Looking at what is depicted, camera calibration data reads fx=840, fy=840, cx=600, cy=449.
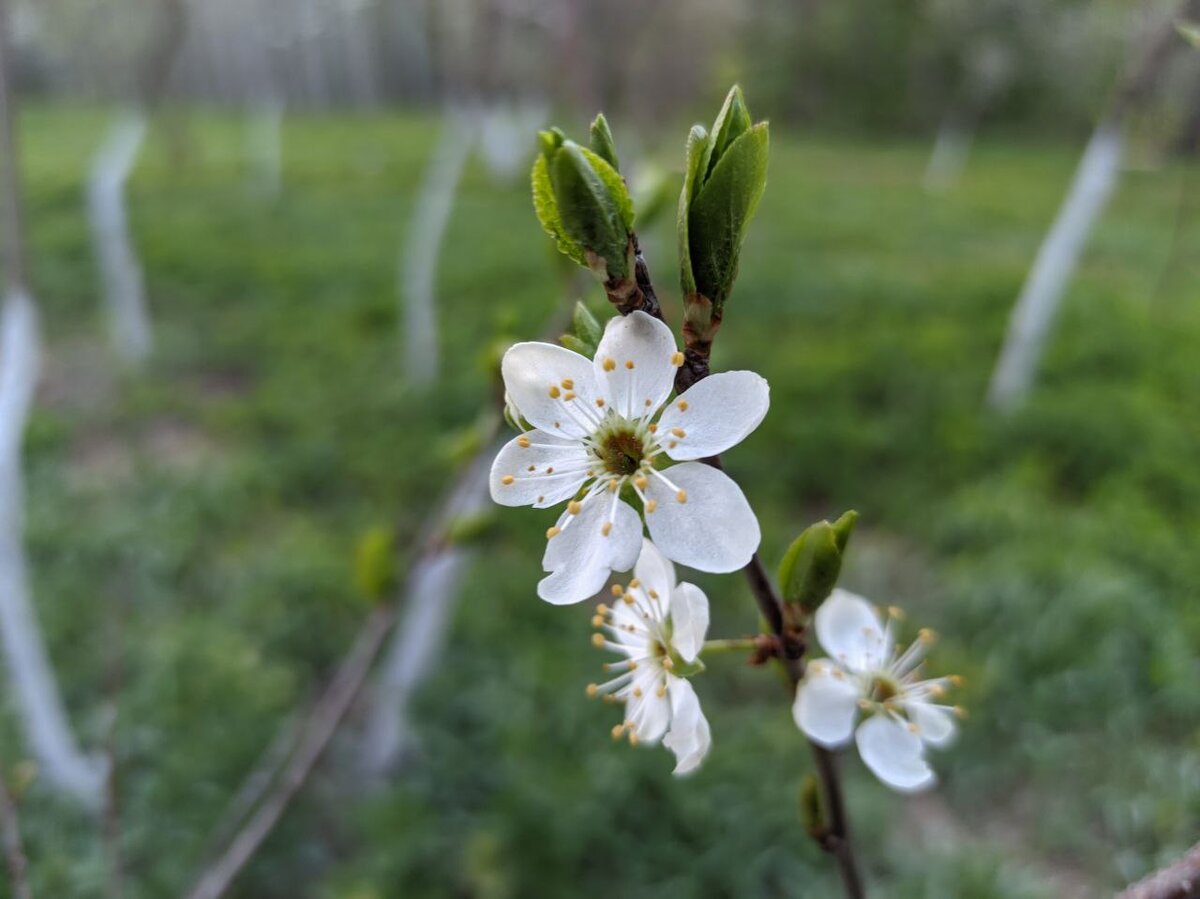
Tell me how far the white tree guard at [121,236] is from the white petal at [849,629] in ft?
10.9

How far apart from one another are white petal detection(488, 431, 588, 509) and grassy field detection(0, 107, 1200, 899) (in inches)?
22.3

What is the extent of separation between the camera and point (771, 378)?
400 centimetres

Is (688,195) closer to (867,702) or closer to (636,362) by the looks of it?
(636,362)

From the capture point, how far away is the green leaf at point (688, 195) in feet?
1.61

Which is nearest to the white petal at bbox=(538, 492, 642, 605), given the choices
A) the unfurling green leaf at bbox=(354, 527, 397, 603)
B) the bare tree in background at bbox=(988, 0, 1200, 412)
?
the unfurling green leaf at bbox=(354, 527, 397, 603)

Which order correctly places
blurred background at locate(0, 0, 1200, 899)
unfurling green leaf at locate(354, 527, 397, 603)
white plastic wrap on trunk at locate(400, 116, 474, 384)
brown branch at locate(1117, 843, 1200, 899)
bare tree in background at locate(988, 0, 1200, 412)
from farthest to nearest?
white plastic wrap on trunk at locate(400, 116, 474, 384)
bare tree in background at locate(988, 0, 1200, 412)
blurred background at locate(0, 0, 1200, 899)
unfurling green leaf at locate(354, 527, 397, 603)
brown branch at locate(1117, 843, 1200, 899)

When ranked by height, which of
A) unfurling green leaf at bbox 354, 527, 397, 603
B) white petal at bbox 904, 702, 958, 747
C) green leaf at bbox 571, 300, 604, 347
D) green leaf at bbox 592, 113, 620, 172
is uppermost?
green leaf at bbox 592, 113, 620, 172

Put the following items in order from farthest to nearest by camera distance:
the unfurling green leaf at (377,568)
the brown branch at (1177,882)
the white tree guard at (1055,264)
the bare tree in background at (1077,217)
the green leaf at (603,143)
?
the white tree guard at (1055,264) < the bare tree in background at (1077,217) < the unfurling green leaf at (377,568) < the green leaf at (603,143) < the brown branch at (1177,882)

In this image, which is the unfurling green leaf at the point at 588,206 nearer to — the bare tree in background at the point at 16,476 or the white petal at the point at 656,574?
the white petal at the point at 656,574

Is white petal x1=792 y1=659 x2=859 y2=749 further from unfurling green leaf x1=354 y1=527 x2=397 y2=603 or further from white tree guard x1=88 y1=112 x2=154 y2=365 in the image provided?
white tree guard x1=88 y1=112 x2=154 y2=365

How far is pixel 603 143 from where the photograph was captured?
542 millimetres

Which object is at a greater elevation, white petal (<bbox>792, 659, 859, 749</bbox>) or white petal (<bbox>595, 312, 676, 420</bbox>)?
white petal (<bbox>595, 312, 676, 420</bbox>)

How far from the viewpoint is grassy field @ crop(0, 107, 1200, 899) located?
1934mm

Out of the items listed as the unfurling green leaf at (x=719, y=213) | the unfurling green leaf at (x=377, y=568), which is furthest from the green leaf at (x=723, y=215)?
the unfurling green leaf at (x=377, y=568)
